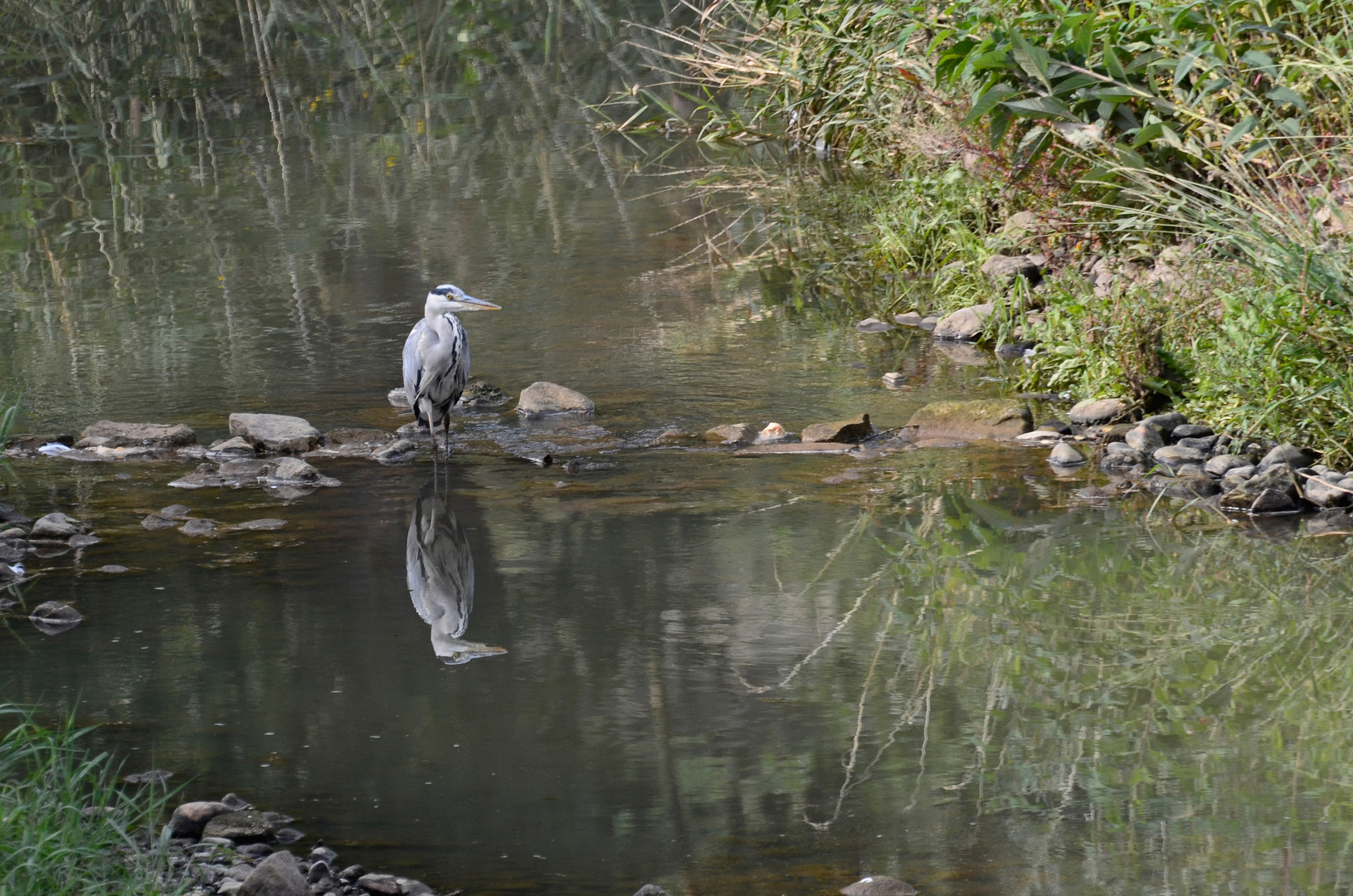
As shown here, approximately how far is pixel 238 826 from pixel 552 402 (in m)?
3.73

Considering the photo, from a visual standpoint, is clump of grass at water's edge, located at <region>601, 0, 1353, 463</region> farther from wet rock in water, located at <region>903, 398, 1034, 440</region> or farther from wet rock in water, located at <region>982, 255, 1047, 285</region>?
wet rock in water, located at <region>903, 398, 1034, 440</region>

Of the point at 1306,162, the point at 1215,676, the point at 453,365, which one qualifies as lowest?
the point at 1215,676

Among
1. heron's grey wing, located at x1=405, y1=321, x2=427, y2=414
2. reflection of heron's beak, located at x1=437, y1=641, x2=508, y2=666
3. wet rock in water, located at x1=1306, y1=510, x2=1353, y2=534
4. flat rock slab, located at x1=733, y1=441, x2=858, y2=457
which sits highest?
heron's grey wing, located at x1=405, y1=321, x2=427, y2=414

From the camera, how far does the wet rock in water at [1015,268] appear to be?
8359mm

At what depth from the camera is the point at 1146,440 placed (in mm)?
6363

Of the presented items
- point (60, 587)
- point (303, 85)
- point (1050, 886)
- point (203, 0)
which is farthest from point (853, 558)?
point (203, 0)

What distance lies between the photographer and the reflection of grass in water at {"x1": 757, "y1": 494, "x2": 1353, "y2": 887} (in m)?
3.79

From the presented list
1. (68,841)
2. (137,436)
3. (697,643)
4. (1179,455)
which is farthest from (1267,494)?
(137,436)

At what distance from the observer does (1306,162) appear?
6.76 m

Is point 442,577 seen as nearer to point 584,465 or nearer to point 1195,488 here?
point 584,465

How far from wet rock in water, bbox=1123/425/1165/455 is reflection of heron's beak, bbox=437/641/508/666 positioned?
2906mm

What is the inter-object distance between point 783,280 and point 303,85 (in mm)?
8530

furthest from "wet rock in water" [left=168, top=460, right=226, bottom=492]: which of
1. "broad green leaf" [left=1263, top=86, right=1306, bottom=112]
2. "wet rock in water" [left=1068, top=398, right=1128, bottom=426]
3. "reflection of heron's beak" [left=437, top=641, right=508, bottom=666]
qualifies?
"broad green leaf" [left=1263, top=86, right=1306, bottom=112]

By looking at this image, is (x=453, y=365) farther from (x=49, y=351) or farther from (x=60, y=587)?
(x=49, y=351)
